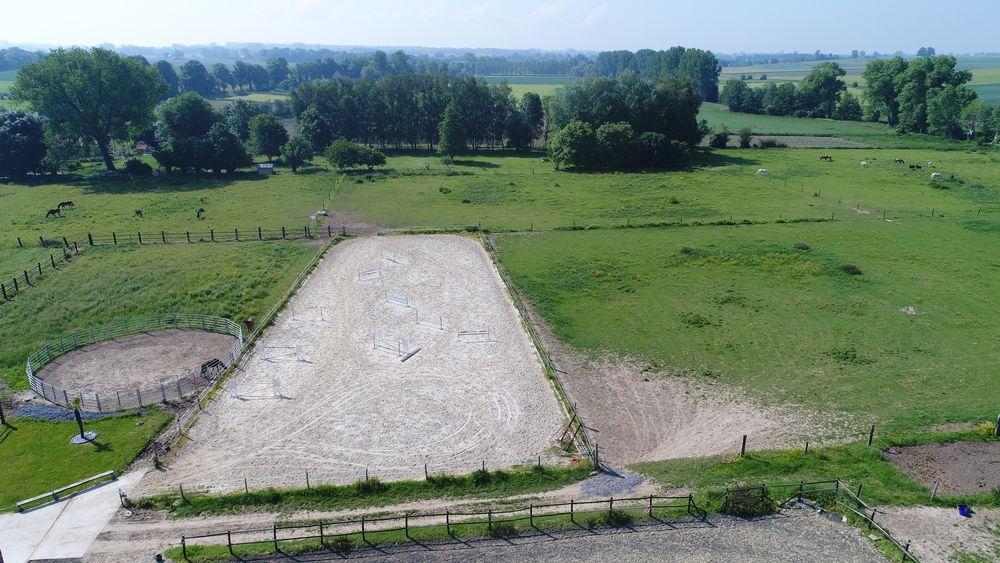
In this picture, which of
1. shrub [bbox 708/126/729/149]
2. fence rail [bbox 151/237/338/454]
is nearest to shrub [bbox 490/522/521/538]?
fence rail [bbox 151/237/338/454]

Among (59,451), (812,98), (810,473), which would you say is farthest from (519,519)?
(812,98)

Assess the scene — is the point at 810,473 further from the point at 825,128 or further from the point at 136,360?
the point at 825,128

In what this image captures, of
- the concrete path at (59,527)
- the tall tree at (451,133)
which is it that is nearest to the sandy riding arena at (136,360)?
the concrete path at (59,527)

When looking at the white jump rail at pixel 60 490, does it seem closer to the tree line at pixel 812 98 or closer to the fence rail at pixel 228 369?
A: the fence rail at pixel 228 369

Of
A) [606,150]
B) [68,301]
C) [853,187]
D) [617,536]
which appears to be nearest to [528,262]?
[617,536]

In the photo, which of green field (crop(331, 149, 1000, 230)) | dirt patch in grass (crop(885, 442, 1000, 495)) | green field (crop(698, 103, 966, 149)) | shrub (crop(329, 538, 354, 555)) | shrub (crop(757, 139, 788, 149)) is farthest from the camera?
green field (crop(698, 103, 966, 149))

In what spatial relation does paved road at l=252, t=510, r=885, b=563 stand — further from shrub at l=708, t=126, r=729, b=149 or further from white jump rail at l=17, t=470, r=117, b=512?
shrub at l=708, t=126, r=729, b=149

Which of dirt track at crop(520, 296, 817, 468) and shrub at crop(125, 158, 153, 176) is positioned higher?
shrub at crop(125, 158, 153, 176)
